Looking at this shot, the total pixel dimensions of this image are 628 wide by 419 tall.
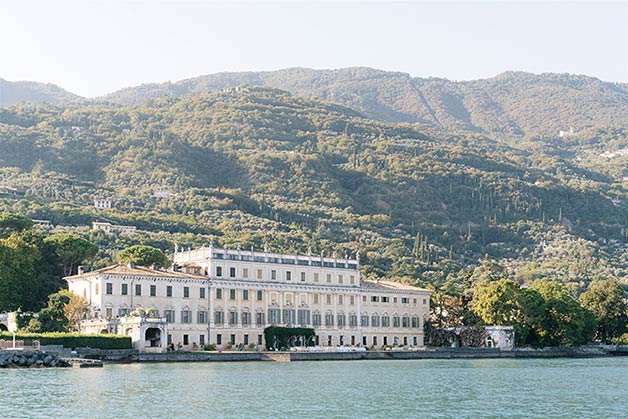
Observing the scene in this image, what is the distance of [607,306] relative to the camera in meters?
121

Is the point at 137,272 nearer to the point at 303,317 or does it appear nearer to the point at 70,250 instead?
the point at 70,250

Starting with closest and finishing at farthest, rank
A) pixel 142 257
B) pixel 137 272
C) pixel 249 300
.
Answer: pixel 137 272 < pixel 249 300 < pixel 142 257

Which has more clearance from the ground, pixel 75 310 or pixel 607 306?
pixel 607 306

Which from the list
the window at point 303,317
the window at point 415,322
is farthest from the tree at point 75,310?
the window at point 415,322

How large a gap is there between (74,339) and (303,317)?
2747cm

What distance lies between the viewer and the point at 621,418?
1785 inches

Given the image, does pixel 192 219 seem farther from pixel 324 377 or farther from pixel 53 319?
pixel 324 377

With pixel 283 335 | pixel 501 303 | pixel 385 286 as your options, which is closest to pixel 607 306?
pixel 501 303

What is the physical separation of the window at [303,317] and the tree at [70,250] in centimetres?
1925

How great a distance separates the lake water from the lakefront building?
40.9 feet

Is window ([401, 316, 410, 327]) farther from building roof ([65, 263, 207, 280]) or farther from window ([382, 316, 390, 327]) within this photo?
building roof ([65, 263, 207, 280])

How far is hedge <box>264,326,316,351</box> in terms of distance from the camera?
95.9m

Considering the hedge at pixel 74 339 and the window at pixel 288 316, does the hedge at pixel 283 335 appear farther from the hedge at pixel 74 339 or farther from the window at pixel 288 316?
the hedge at pixel 74 339

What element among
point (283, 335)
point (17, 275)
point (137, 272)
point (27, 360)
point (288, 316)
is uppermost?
point (17, 275)
